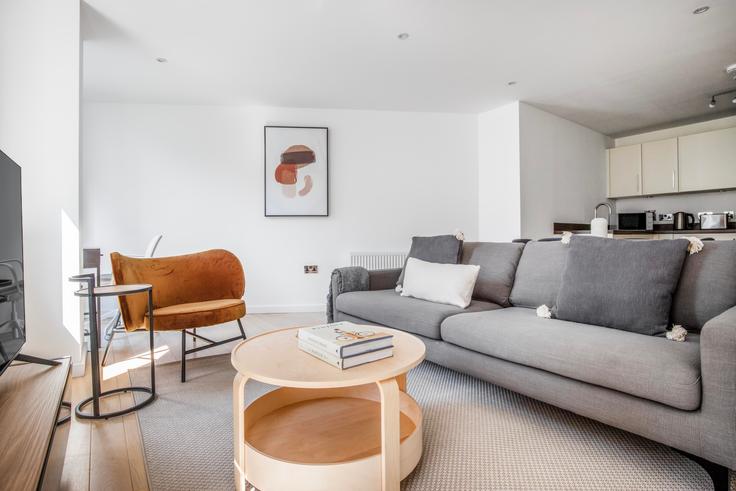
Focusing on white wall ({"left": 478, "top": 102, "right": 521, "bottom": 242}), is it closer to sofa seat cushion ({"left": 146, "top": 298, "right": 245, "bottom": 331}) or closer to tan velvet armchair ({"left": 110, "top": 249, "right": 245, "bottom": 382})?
tan velvet armchair ({"left": 110, "top": 249, "right": 245, "bottom": 382})

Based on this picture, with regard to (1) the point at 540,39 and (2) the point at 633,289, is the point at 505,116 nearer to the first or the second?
(1) the point at 540,39

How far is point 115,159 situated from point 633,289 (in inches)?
193

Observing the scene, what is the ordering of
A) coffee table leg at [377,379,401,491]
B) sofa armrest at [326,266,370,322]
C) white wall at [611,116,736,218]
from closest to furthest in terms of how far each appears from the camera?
coffee table leg at [377,379,401,491]
sofa armrest at [326,266,370,322]
white wall at [611,116,736,218]

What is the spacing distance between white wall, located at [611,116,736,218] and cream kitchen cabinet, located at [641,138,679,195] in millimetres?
374

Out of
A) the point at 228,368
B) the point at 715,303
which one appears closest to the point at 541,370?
the point at 715,303

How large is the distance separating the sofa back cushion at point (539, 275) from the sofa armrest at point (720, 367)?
911 millimetres

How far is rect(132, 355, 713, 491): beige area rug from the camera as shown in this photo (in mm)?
1359

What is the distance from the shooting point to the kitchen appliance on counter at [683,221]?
524cm

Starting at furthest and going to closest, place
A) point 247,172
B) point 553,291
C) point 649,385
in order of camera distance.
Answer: point 247,172 < point 553,291 < point 649,385

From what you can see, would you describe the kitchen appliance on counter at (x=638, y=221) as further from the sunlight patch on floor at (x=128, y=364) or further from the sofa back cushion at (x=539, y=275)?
the sunlight patch on floor at (x=128, y=364)

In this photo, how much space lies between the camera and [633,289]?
1734 mm

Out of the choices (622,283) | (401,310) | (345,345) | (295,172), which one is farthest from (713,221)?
(345,345)

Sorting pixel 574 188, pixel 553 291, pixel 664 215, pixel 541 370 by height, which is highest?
pixel 574 188

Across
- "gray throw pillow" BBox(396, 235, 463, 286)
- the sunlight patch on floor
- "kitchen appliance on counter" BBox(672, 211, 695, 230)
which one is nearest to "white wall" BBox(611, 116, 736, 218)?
"kitchen appliance on counter" BBox(672, 211, 695, 230)
